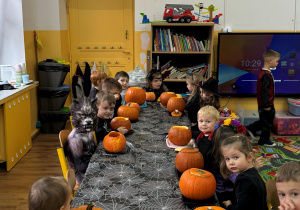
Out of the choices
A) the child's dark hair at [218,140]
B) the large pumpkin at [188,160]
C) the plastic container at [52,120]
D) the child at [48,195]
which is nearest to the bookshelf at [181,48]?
the plastic container at [52,120]

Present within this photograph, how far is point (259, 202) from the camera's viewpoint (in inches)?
68.2

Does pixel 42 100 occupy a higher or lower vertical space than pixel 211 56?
lower

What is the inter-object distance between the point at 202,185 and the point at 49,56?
484 centimetres

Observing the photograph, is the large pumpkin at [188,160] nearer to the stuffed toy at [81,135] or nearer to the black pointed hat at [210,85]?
the stuffed toy at [81,135]

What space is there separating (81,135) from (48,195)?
3.30ft

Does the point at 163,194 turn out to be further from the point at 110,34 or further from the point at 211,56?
the point at 110,34

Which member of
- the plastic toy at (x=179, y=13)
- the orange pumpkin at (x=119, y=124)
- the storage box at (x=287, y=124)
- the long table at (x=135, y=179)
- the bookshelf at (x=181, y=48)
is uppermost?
the plastic toy at (x=179, y=13)

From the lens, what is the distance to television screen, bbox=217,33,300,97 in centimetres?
575

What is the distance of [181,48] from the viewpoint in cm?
562

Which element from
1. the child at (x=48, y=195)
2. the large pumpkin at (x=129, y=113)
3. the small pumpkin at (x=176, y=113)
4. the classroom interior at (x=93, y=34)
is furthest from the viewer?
the classroom interior at (x=93, y=34)

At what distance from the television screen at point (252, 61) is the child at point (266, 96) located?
2.55ft

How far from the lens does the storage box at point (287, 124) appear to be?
5.73 metres

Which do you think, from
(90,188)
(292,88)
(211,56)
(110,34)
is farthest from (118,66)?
(90,188)

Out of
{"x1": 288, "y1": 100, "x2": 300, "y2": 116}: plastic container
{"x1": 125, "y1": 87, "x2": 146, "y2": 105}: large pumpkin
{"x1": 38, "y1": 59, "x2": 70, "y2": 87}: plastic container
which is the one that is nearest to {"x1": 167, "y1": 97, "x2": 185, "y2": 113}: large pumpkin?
{"x1": 125, "y1": 87, "x2": 146, "y2": 105}: large pumpkin
